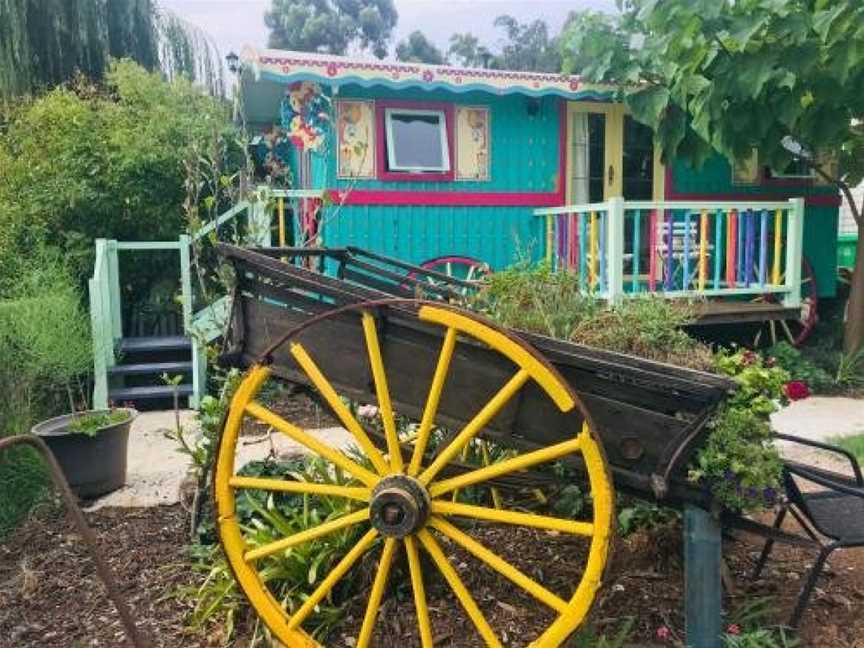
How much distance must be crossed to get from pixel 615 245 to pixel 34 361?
4746 mm

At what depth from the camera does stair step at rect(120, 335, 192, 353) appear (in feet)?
22.2

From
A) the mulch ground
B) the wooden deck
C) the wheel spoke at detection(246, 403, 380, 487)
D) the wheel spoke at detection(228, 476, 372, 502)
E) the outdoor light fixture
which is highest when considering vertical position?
the outdoor light fixture

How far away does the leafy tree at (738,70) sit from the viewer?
17.9 feet

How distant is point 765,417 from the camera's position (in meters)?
2.04

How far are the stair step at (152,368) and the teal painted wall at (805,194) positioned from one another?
590 centimetres

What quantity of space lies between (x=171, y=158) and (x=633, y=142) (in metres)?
5.21

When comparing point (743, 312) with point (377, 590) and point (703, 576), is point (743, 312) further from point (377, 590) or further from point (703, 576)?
point (377, 590)

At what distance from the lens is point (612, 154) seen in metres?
8.72

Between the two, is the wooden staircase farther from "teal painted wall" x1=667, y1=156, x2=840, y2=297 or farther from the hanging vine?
"teal painted wall" x1=667, y1=156, x2=840, y2=297

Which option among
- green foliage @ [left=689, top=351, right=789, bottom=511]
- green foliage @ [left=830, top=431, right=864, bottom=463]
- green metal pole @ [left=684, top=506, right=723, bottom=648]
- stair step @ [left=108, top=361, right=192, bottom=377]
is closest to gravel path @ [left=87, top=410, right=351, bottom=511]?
stair step @ [left=108, top=361, right=192, bottom=377]

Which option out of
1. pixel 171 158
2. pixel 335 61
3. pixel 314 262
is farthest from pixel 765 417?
pixel 171 158

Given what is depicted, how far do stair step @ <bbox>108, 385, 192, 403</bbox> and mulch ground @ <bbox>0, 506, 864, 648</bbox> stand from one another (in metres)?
2.93

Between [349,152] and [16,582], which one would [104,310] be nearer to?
[349,152]

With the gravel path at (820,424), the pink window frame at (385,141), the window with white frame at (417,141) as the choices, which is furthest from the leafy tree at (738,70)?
the gravel path at (820,424)
